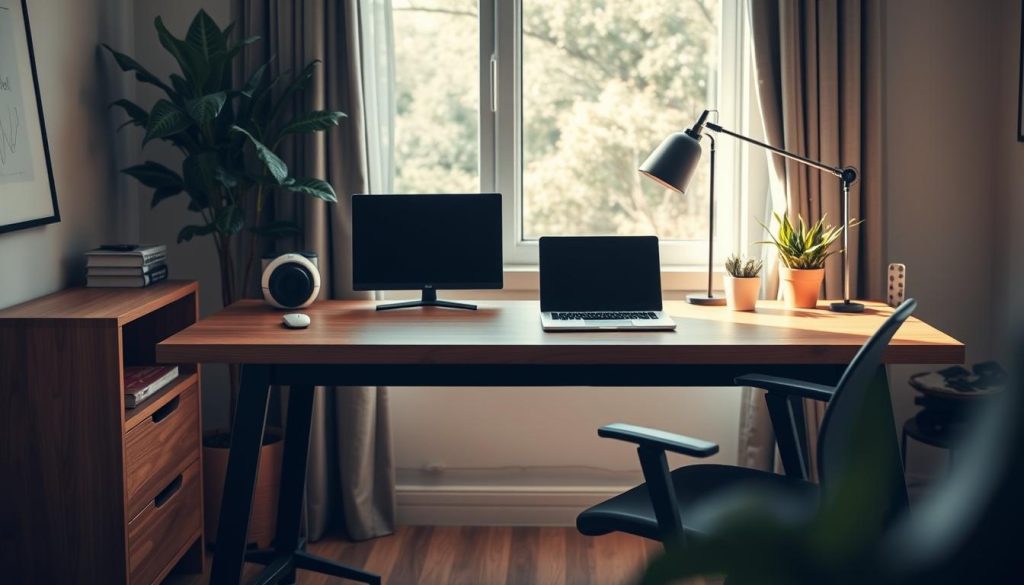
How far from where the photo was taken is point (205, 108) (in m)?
2.78

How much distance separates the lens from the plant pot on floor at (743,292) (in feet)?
9.22

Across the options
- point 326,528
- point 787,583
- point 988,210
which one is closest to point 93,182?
point 326,528

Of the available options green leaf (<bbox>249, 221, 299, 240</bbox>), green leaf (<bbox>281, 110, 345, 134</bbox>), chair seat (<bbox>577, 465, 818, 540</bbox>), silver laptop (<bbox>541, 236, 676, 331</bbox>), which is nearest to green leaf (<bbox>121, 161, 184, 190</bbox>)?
green leaf (<bbox>249, 221, 299, 240</bbox>)

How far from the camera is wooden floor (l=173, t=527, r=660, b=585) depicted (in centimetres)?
293

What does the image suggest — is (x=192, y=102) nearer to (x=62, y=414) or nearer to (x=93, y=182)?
(x=93, y=182)

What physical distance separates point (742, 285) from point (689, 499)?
829 millimetres

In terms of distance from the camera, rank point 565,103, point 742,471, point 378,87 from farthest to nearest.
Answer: point 565,103 → point 378,87 → point 742,471

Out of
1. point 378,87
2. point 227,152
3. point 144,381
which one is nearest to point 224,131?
point 227,152

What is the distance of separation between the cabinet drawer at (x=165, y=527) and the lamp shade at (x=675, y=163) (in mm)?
1464

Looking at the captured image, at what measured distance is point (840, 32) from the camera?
309 centimetres

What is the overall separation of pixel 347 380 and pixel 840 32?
174cm

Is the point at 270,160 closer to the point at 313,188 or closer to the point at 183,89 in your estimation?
the point at 313,188

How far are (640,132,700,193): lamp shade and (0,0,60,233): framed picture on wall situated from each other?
1.51 metres

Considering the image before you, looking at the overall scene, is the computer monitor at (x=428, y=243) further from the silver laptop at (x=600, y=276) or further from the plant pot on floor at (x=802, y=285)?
the plant pot on floor at (x=802, y=285)
